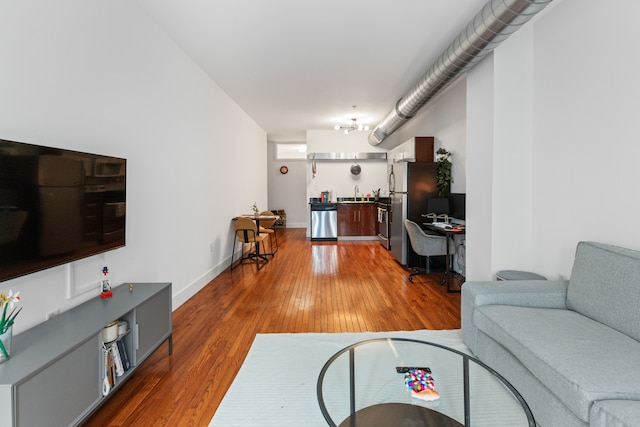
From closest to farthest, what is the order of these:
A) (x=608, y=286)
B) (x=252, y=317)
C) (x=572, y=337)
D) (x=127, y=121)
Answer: (x=572, y=337), (x=608, y=286), (x=127, y=121), (x=252, y=317)

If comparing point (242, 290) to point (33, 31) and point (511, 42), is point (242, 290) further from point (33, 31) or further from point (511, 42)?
point (511, 42)

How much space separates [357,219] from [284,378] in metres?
6.14

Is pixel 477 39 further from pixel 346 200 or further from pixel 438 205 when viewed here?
pixel 346 200

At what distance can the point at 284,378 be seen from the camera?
211 cm

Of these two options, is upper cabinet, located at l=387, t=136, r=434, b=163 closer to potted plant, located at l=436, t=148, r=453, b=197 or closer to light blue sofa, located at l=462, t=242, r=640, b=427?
potted plant, located at l=436, t=148, r=453, b=197

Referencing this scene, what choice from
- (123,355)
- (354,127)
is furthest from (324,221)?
(123,355)

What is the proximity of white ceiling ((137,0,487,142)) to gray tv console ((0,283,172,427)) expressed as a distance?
2623 mm

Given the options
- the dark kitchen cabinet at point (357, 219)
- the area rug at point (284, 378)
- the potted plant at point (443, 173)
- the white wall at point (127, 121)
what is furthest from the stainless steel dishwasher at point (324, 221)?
the area rug at point (284, 378)

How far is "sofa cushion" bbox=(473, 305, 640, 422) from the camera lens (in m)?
1.25

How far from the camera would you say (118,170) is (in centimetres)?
228

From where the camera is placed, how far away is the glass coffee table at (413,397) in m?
1.30

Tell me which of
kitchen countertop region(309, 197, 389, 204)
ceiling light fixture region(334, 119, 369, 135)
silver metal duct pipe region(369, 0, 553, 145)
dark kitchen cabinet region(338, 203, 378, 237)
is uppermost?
ceiling light fixture region(334, 119, 369, 135)

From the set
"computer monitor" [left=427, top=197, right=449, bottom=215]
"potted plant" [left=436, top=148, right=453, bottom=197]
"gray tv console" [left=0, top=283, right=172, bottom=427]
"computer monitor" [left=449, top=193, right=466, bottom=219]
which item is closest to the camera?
"gray tv console" [left=0, top=283, right=172, bottom=427]

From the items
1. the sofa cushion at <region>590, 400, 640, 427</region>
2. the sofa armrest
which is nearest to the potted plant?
the sofa armrest
